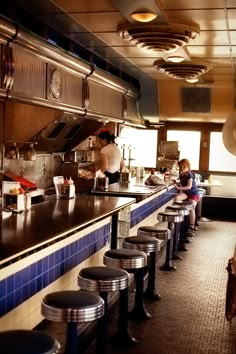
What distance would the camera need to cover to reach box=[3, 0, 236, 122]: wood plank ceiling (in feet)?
15.2

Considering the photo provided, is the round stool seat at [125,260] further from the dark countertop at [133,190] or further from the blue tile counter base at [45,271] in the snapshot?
the dark countertop at [133,190]

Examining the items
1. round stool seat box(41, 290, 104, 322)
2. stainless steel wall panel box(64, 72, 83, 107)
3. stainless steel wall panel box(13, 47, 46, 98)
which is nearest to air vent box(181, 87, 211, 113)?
stainless steel wall panel box(64, 72, 83, 107)

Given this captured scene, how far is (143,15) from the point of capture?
4719mm

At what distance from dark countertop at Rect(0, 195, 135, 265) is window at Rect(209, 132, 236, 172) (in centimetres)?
700

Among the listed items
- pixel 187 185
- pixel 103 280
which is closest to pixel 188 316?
pixel 103 280

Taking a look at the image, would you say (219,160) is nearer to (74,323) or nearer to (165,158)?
(165,158)

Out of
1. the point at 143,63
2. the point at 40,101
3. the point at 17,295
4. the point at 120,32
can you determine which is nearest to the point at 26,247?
the point at 17,295

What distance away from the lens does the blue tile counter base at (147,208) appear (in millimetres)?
7930

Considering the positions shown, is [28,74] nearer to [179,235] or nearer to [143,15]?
[143,15]

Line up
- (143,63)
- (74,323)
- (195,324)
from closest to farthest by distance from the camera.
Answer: (74,323) → (195,324) → (143,63)

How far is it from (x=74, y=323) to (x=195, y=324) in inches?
89.8

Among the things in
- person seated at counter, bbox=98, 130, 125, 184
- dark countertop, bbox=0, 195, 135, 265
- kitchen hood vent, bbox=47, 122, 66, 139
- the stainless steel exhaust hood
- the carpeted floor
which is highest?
the stainless steel exhaust hood

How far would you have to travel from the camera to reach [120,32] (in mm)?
5504

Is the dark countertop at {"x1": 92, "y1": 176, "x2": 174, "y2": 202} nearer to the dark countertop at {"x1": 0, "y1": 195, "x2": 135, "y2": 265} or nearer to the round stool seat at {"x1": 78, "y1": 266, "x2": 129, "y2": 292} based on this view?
the dark countertop at {"x1": 0, "y1": 195, "x2": 135, "y2": 265}
